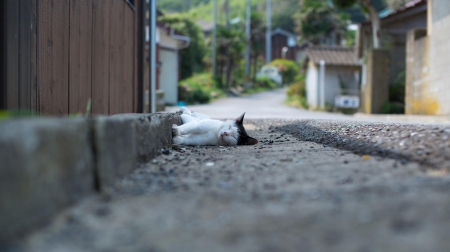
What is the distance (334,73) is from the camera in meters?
25.8

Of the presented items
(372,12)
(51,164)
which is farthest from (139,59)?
(372,12)

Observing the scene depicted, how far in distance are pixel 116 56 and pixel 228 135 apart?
215cm

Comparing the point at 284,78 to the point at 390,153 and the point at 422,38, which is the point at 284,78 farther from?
the point at 390,153

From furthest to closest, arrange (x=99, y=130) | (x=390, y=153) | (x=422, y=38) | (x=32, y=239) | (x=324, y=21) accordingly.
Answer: (x=324, y=21), (x=422, y=38), (x=390, y=153), (x=99, y=130), (x=32, y=239)

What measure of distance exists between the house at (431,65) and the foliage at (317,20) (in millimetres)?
20497

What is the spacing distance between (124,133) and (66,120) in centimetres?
74

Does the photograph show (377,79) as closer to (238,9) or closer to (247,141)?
(247,141)

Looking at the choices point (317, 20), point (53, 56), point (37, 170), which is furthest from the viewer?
point (317, 20)

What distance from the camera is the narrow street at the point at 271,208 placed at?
1750mm

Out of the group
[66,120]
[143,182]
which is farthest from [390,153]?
[66,120]

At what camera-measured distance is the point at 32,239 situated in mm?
1775

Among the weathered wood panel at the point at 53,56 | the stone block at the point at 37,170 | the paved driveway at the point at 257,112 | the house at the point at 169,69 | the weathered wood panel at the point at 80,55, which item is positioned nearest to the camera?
the stone block at the point at 37,170

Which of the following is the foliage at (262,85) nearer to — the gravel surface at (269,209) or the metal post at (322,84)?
the metal post at (322,84)

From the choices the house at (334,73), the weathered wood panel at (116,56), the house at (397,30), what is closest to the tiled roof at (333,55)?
the house at (334,73)
